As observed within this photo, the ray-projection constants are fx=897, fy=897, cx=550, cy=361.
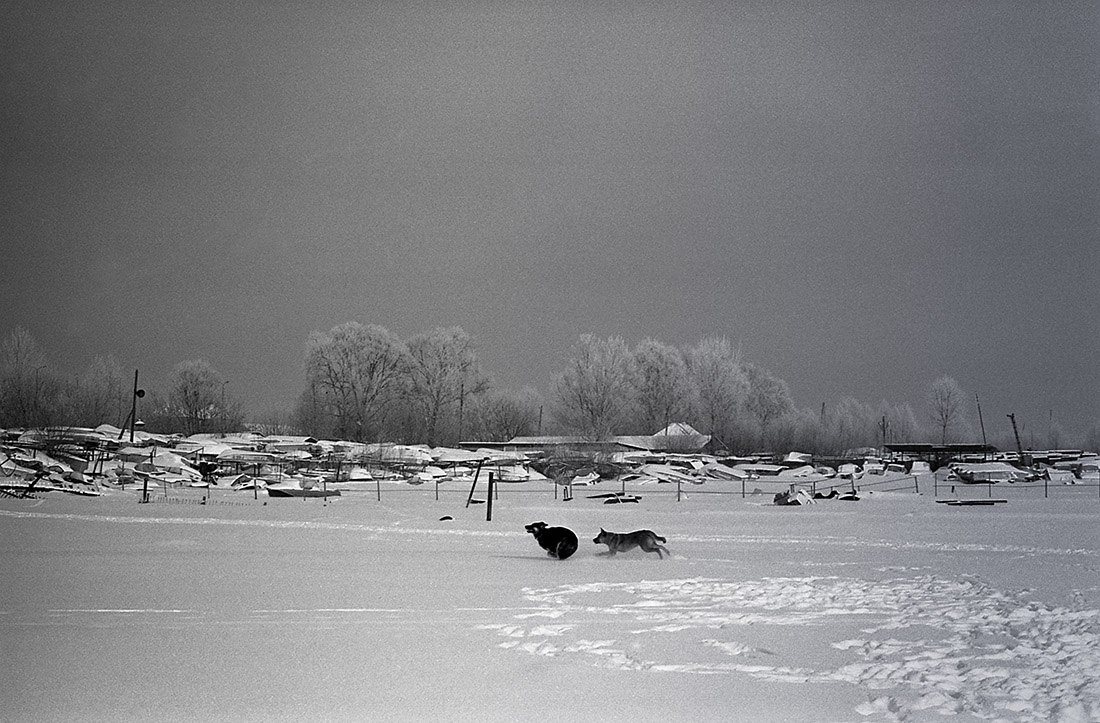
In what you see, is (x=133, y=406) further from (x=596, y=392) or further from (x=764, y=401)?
(x=764, y=401)

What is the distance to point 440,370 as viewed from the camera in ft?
55.9

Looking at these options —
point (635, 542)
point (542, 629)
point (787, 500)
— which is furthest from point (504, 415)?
point (542, 629)

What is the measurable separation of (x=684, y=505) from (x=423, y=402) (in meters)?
5.36

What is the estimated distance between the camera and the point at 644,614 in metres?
6.06

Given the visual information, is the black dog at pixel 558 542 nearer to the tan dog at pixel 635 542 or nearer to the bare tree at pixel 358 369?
the tan dog at pixel 635 542

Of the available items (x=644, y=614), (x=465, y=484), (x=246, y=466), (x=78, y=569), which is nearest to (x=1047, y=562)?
(x=644, y=614)

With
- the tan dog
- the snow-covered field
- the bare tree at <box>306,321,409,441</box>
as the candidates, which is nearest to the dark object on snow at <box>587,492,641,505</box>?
the bare tree at <box>306,321,409,441</box>

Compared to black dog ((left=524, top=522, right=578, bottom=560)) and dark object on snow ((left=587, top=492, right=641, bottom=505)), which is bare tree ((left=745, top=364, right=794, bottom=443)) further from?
→ black dog ((left=524, top=522, right=578, bottom=560))

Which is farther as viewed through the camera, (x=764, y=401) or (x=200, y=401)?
(x=764, y=401)

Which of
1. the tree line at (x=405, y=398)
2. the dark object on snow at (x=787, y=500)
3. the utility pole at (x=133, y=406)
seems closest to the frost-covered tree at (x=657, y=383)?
the tree line at (x=405, y=398)

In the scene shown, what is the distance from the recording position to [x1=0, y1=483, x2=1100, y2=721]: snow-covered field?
4332 millimetres

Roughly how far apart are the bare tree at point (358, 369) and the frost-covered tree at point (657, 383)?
9806mm

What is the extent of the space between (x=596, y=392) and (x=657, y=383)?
11.1ft

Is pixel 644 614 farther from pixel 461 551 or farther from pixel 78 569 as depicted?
pixel 78 569
